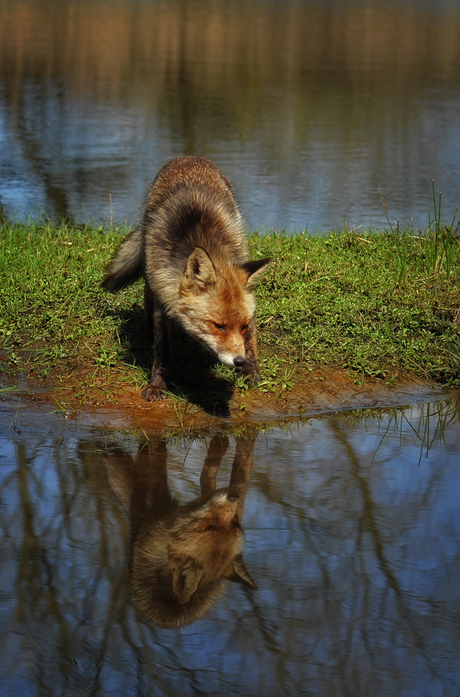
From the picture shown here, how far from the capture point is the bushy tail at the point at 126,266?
6074mm

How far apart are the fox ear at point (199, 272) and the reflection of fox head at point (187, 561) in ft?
4.79

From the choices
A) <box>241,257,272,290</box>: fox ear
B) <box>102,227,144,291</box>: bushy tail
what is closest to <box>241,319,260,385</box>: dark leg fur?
<box>241,257,272,290</box>: fox ear

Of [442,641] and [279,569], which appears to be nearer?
[442,641]

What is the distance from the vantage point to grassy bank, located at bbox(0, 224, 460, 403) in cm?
544

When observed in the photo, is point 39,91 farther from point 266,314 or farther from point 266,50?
point 266,314

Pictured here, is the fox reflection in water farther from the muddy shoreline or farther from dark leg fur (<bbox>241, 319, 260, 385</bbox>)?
dark leg fur (<bbox>241, 319, 260, 385</bbox>)

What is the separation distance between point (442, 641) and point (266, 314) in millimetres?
3639

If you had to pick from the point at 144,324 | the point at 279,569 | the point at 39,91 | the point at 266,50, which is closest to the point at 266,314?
the point at 144,324

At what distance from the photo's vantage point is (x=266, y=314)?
6.17m

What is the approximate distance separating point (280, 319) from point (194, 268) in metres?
1.61

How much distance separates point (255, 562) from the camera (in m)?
3.28

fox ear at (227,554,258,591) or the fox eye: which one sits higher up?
the fox eye

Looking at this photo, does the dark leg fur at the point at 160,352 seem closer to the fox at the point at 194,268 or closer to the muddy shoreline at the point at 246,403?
the fox at the point at 194,268

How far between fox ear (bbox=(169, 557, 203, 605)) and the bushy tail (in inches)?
124
